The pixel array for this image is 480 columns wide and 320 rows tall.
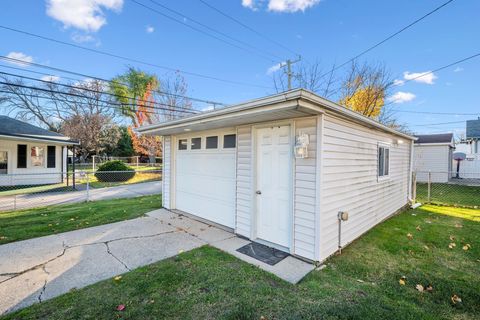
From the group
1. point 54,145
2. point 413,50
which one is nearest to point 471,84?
point 413,50

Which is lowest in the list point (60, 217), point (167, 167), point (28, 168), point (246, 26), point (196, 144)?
point (60, 217)

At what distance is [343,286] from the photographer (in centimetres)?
286

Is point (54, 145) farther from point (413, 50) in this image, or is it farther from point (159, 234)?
point (413, 50)

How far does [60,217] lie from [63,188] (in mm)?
6819

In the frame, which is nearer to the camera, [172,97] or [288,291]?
[288,291]

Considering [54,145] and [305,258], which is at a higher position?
[54,145]

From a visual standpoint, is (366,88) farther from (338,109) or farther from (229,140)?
(338,109)

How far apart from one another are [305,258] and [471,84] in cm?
1789

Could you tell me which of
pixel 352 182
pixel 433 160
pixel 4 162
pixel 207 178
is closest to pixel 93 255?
pixel 207 178

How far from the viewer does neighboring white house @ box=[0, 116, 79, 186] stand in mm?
11480

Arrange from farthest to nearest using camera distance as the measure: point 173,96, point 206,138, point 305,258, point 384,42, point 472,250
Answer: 1. point 173,96
2. point 384,42
3. point 206,138
4. point 472,250
5. point 305,258

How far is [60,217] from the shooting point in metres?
5.88

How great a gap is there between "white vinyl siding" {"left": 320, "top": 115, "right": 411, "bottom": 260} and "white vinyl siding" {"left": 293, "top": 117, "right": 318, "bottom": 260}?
0.14m

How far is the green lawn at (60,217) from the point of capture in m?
4.72
